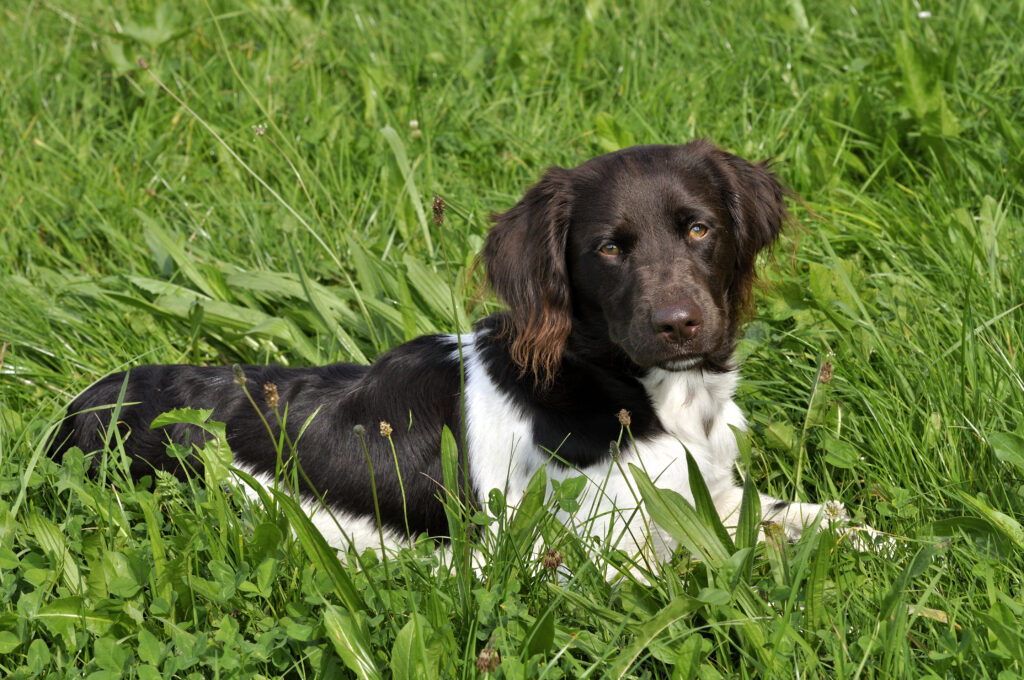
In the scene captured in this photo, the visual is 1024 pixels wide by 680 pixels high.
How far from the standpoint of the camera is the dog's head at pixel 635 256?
2.62 metres

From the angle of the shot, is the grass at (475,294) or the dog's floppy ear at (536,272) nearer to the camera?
the grass at (475,294)

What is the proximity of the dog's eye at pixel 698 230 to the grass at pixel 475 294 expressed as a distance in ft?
1.67

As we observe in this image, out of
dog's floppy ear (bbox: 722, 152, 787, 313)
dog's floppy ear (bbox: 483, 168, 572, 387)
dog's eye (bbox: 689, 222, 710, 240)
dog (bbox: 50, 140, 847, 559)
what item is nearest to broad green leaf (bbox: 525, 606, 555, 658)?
dog (bbox: 50, 140, 847, 559)

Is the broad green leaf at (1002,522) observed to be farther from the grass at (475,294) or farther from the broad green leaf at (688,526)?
the broad green leaf at (688,526)

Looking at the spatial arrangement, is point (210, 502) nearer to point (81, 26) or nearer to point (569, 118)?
point (569, 118)

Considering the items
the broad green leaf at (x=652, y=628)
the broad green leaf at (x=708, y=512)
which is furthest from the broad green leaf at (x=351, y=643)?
the broad green leaf at (x=708, y=512)

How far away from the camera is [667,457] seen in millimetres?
2734

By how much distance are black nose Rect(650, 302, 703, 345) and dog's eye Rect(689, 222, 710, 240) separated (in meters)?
0.28

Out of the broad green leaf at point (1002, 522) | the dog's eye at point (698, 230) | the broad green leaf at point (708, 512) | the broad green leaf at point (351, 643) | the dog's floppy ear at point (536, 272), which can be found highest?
the dog's eye at point (698, 230)

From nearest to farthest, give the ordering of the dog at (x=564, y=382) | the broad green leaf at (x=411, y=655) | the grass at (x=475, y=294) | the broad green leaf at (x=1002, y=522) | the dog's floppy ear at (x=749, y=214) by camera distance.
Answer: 1. the broad green leaf at (x=411, y=655)
2. the grass at (x=475, y=294)
3. the broad green leaf at (x=1002, y=522)
4. the dog at (x=564, y=382)
5. the dog's floppy ear at (x=749, y=214)

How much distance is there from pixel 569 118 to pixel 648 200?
80.2 inches

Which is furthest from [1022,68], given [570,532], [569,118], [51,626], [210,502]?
[51,626]

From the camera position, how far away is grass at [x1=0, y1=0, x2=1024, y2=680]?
2.19 metres

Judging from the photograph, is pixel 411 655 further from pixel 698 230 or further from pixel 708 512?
pixel 698 230
